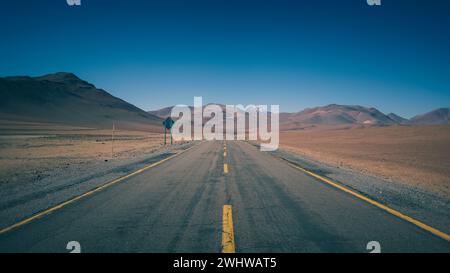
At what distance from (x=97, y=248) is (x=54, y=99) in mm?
183950

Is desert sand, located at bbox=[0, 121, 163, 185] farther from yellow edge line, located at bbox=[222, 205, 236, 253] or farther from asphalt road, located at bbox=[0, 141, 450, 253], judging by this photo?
yellow edge line, located at bbox=[222, 205, 236, 253]

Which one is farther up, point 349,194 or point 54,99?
point 54,99

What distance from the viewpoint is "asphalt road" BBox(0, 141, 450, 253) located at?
3850 millimetres

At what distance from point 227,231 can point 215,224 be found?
1.40 ft

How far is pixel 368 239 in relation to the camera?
4086 millimetres

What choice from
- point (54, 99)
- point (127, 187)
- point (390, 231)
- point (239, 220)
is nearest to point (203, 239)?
point (239, 220)

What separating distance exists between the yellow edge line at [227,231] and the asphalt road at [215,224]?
0.08 metres

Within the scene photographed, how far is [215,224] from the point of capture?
4711 millimetres

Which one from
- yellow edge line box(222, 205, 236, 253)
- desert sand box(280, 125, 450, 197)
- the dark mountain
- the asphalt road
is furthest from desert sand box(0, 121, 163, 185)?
the dark mountain

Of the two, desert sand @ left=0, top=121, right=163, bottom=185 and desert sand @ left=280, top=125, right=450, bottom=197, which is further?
desert sand @ left=0, top=121, right=163, bottom=185

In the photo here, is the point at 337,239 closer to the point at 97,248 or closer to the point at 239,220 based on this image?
the point at 239,220

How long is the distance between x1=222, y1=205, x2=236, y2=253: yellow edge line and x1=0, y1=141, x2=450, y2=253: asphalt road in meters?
0.08

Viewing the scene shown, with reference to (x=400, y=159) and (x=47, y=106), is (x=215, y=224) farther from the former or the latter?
(x=47, y=106)
